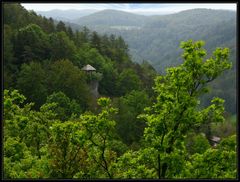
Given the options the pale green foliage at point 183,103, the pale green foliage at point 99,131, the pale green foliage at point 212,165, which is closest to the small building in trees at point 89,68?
the pale green foliage at point 99,131

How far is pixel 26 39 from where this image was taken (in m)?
61.3

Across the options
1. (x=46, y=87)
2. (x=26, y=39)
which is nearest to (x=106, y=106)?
(x=46, y=87)

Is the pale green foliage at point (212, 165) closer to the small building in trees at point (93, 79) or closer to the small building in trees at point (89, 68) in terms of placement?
the small building in trees at point (93, 79)

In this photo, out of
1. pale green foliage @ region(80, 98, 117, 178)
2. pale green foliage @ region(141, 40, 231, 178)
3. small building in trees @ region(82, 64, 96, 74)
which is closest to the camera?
pale green foliage @ region(141, 40, 231, 178)

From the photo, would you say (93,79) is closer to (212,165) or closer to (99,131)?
(99,131)

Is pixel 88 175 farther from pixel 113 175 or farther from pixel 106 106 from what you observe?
pixel 106 106

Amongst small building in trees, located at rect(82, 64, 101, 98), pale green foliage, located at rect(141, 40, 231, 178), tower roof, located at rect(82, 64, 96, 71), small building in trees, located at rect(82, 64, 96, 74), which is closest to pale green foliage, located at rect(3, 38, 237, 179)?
pale green foliage, located at rect(141, 40, 231, 178)

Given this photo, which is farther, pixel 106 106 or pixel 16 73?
pixel 16 73

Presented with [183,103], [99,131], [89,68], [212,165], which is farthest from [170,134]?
[89,68]

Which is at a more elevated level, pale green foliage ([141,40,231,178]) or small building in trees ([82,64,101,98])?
pale green foliage ([141,40,231,178])

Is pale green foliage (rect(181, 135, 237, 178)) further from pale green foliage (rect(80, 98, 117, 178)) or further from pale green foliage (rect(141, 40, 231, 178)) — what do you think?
pale green foliage (rect(80, 98, 117, 178))

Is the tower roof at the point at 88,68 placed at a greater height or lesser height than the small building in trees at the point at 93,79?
greater

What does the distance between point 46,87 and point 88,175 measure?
37.9 meters

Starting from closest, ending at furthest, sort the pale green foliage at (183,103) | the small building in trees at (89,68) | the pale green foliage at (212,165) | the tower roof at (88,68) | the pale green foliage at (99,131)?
1. the pale green foliage at (212,165)
2. the pale green foliage at (183,103)
3. the pale green foliage at (99,131)
4. the tower roof at (88,68)
5. the small building in trees at (89,68)
